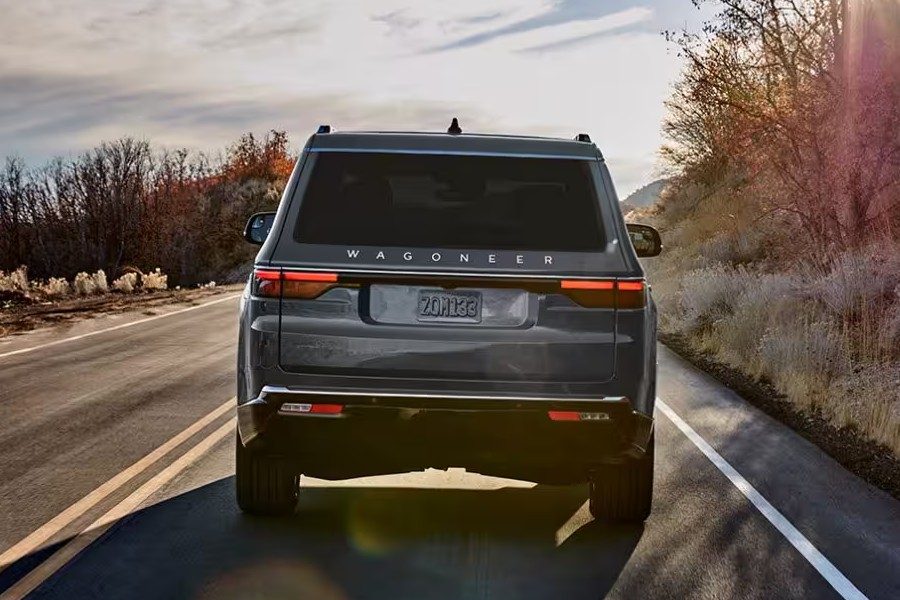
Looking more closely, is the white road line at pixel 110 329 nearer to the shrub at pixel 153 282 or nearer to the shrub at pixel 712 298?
the shrub at pixel 153 282

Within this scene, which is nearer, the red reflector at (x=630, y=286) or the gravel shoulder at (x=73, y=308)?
the red reflector at (x=630, y=286)

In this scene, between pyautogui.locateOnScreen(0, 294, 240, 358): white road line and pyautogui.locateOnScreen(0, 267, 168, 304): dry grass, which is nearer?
pyautogui.locateOnScreen(0, 294, 240, 358): white road line

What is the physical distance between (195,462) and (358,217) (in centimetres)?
289

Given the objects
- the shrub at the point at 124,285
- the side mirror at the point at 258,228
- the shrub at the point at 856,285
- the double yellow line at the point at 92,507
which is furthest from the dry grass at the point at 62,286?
the side mirror at the point at 258,228

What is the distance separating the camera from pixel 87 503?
6594 millimetres

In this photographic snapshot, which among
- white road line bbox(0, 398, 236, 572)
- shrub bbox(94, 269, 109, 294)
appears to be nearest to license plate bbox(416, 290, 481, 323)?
white road line bbox(0, 398, 236, 572)

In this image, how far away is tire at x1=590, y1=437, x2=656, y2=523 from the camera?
613cm

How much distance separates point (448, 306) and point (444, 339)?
15cm

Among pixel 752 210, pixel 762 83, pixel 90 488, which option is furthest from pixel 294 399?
pixel 752 210

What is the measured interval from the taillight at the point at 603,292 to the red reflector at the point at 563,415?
49 centimetres

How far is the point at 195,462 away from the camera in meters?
7.77

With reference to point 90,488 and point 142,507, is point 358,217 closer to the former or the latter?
point 142,507

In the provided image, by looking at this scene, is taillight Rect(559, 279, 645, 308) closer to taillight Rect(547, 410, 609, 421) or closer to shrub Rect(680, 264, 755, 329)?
taillight Rect(547, 410, 609, 421)

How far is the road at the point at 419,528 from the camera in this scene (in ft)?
17.0
